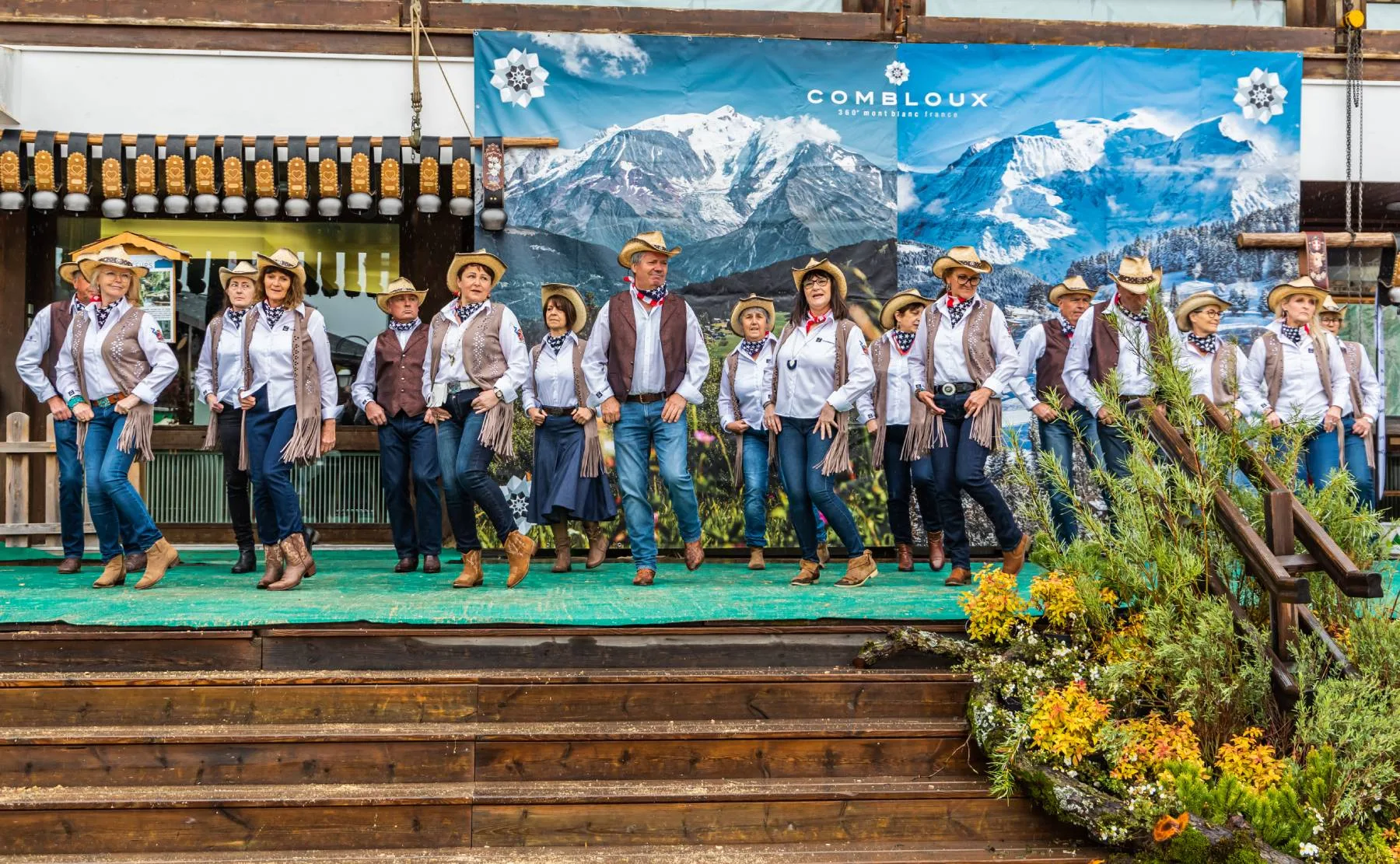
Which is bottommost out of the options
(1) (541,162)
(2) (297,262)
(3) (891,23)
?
(2) (297,262)

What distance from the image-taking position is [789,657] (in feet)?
19.9

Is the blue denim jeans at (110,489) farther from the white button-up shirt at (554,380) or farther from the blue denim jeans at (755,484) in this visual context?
the blue denim jeans at (755,484)

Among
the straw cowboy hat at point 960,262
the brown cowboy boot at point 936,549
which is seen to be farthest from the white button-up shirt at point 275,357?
the brown cowboy boot at point 936,549

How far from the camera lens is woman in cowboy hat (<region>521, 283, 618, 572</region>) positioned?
8.54 meters

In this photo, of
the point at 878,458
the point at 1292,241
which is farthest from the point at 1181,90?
→ the point at 878,458

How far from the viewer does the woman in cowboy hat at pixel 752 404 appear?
8.51 meters

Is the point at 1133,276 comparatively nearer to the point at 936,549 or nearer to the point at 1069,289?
the point at 1069,289

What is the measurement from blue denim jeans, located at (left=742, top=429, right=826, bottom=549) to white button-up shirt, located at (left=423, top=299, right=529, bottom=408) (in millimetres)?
1457

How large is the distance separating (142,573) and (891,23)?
20.2ft

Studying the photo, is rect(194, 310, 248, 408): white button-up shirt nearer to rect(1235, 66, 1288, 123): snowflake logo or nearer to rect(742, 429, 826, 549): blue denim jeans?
rect(742, 429, 826, 549): blue denim jeans

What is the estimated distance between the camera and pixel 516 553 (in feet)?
24.6

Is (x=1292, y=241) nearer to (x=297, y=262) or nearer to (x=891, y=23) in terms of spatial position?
(x=891, y=23)

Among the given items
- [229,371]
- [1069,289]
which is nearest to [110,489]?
[229,371]

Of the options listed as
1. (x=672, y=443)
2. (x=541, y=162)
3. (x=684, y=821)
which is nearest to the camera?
(x=684, y=821)
